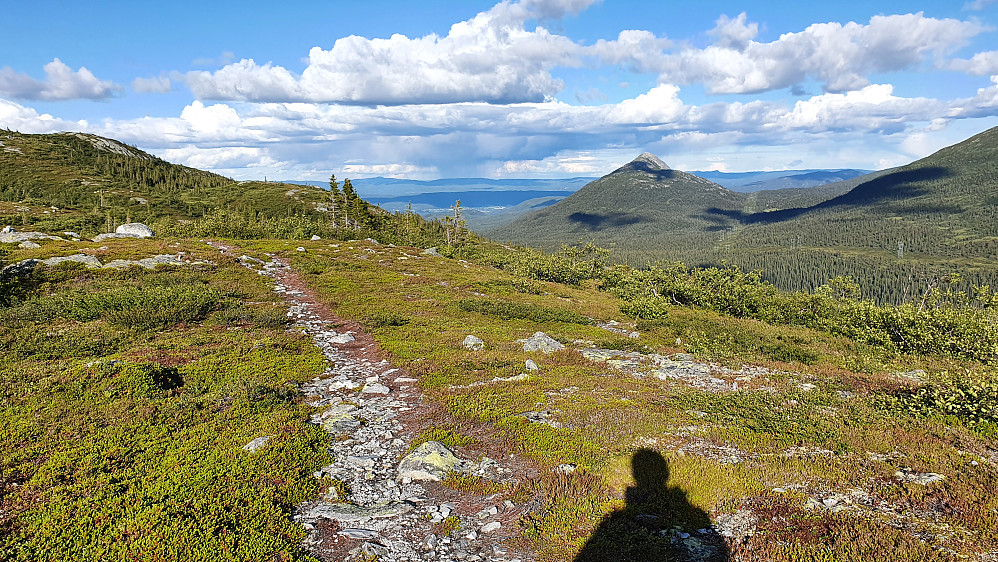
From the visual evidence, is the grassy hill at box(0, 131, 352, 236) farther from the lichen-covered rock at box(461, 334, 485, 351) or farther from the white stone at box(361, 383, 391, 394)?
the white stone at box(361, 383, 391, 394)

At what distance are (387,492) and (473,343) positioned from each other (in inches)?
488

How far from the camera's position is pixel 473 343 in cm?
2212

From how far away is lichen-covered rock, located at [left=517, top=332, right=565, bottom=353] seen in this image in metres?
21.8

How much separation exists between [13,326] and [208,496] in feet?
63.8

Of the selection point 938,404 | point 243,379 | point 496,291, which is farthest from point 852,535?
point 496,291

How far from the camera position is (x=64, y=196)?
465 feet

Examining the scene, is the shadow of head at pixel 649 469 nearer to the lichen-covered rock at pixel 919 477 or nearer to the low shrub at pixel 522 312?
the lichen-covered rock at pixel 919 477

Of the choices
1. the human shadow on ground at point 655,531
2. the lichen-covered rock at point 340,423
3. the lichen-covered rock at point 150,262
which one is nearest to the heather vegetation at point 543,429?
the human shadow on ground at point 655,531

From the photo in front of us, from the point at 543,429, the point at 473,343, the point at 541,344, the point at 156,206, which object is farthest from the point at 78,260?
the point at 156,206

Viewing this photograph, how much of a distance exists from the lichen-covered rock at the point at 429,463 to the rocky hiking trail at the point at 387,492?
0.02m

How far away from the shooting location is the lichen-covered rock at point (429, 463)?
1049 centimetres

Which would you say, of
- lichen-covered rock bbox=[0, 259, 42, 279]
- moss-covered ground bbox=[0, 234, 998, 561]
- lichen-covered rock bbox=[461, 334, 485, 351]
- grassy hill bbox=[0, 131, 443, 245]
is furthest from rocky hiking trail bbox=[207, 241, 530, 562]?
grassy hill bbox=[0, 131, 443, 245]

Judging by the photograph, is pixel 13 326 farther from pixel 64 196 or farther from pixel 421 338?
pixel 64 196

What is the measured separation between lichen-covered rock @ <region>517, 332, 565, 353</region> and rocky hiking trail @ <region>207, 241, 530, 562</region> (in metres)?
7.05
